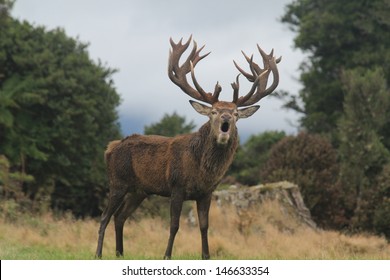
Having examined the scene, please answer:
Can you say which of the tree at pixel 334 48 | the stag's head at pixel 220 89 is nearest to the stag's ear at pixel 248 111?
the stag's head at pixel 220 89

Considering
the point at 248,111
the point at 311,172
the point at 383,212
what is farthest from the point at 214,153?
the point at 311,172

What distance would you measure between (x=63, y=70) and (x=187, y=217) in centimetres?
1669

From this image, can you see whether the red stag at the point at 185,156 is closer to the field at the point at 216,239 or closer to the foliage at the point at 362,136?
the field at the point at 216,239

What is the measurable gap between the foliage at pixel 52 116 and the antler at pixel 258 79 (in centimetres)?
2152

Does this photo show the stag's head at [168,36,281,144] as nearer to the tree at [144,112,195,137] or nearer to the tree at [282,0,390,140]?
the tree at [282,0,390,140]

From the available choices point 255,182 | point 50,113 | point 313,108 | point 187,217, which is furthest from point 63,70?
point 187,217

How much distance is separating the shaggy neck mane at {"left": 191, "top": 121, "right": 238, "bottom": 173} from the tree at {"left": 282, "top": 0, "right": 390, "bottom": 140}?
91.0 ft

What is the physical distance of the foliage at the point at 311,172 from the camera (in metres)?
22.2

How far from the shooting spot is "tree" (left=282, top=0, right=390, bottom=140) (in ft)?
126

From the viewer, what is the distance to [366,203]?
20.9m

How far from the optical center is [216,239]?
1460cm

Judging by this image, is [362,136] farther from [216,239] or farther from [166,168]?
[166,168]

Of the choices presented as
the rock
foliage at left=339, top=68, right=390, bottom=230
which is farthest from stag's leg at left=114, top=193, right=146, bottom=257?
foliage at left=339, top=68, right=390, bottom=230

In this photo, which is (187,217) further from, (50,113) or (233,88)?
(50,113)
